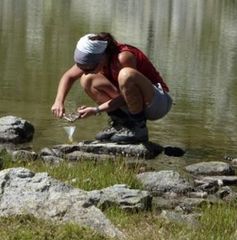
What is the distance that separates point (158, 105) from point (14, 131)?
179 centimetres

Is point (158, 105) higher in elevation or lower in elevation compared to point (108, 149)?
higher

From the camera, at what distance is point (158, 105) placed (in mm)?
9727

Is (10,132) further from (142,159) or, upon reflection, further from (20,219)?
(20,219)

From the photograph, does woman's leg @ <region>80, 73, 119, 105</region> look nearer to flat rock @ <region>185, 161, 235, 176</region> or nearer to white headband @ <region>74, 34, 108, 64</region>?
white headband @ <region>74, 34, 108, 64</region>

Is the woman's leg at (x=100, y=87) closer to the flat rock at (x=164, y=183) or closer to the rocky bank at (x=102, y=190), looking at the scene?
the rocky bank at (x=102, y=190)

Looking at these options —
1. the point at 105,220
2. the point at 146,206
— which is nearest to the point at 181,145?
the point at 146,206

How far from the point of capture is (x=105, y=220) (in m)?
5.62

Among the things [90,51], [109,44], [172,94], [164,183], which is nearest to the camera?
[164,183]

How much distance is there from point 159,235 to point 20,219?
925mm

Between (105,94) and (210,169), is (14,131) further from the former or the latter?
(210,169)

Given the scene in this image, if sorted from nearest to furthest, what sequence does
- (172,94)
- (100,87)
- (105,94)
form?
1. (100,87)
2. (105,94)
3. (172,94)

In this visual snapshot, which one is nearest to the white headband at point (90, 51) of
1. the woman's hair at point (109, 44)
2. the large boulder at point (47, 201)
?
the woman's hair at point (109, 44)

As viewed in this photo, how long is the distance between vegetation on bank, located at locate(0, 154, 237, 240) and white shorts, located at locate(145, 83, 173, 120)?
1736 millimetres

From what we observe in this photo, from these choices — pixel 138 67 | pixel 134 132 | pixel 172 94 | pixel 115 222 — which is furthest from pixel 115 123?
pixel 172 94
